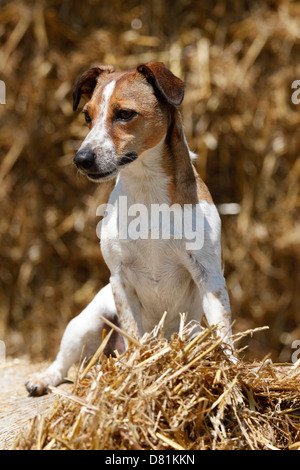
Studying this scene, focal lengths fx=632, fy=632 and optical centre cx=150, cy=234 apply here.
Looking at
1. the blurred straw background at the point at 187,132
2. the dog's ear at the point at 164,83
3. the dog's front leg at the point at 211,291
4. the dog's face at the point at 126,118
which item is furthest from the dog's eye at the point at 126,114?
the blurred straw background at the point at 187,132

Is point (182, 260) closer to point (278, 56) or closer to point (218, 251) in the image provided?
point (218, 251)

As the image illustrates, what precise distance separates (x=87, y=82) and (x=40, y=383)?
145 centimetres

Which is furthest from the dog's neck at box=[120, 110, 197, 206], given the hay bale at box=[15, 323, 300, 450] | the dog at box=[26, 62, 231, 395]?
the hay bale at box=[15, 323, 300, 450]

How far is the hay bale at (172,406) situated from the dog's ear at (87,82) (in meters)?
1.30

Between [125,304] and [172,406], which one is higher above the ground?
[125,304]

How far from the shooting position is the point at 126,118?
8.63 feet

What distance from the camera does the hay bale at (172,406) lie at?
1914 millimetres

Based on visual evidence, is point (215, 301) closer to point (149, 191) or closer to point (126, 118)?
point (149, 191)

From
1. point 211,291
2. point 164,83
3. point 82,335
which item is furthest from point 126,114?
point 82,335

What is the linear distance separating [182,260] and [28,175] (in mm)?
2163

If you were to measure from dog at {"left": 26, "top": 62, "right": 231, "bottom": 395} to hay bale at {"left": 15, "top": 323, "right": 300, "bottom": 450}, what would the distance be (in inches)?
16.4

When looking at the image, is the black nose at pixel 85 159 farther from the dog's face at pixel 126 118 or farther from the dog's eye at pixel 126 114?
the dog's eye at pixel 126 114

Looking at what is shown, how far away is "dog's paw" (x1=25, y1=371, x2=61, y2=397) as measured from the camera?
2975 mm
